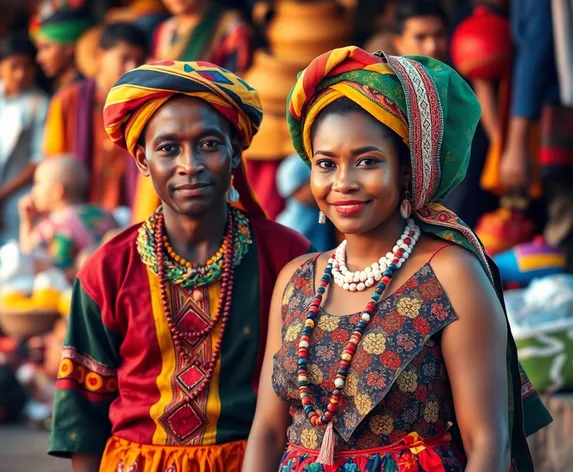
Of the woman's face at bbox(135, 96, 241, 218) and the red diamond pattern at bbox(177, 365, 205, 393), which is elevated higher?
the woman's face at bbox(135, 96, 241, 218)

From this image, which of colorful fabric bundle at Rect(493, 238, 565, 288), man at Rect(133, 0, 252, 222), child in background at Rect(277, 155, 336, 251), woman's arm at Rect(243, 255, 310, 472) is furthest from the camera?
man at Rect(133, 0, 252, 222)

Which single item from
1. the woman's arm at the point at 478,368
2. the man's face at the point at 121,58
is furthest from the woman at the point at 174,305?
the man's face at the point at 121,58

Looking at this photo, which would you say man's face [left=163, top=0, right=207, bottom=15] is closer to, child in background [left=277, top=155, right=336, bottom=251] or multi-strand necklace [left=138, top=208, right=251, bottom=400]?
child in background [left=277, top=155, right=336, bottom=251]

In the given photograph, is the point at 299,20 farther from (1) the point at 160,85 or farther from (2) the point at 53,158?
(1) the point at 160,85

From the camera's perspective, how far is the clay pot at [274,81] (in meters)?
7.45

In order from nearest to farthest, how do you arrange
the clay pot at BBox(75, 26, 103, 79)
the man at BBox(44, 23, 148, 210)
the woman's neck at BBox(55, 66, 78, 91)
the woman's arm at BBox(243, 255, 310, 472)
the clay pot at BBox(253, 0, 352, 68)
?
the woman's arm at BBox(243, 255, 310, 472)
the clay pot at BBox(253, 0, 352, 68)
the man at BBox(44, 23, 148, 210)
the clay pot at BBox(75, 26, 103, 79)
the woman's neck at BBox(55, 66, 78, 91)

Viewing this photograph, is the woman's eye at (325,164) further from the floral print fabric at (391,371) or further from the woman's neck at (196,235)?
the woman's neck at (196,235)

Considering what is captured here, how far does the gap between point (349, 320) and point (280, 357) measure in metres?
0.20

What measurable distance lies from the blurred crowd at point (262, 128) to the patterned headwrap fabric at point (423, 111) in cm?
296

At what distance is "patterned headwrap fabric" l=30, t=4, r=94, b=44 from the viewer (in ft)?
31.3

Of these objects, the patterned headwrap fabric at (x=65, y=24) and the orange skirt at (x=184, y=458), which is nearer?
the orange skirt at (x=184, y=458)

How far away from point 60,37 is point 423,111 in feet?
24.1

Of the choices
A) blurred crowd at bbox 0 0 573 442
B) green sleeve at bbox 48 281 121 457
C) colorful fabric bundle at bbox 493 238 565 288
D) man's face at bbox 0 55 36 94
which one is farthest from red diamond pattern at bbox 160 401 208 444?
man's face at bbox 0 55 36 94

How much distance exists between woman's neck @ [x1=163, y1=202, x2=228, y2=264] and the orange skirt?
0.54m
